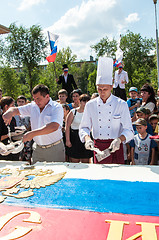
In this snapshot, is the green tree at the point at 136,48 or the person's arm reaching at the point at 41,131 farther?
the green tree at the point at 136,48

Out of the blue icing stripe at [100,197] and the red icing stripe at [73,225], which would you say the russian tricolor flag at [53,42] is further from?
the red icing stripe at [73,225]

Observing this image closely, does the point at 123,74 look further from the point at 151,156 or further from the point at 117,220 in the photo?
the point at 117,220

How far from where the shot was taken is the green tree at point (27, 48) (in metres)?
24.3

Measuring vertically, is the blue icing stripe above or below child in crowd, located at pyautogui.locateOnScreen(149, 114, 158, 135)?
below

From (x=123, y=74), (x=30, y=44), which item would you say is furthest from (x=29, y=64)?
(x=123, y=74)

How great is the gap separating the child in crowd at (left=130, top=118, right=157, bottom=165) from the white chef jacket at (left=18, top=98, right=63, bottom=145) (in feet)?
4.39

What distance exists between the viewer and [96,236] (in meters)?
1.01

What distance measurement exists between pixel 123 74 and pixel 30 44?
2015cm

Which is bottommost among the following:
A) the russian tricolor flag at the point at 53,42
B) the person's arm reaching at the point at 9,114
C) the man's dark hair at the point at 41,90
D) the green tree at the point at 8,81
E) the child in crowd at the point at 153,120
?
the child in crowd at the point at 153,120

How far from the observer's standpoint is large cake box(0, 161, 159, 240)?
105cm

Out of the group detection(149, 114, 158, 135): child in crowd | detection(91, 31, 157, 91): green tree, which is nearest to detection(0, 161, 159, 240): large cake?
detection(149, 114, 158, 135): child in crowd

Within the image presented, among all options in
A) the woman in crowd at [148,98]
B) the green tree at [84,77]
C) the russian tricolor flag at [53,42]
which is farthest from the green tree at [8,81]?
the green tree at [84,77]

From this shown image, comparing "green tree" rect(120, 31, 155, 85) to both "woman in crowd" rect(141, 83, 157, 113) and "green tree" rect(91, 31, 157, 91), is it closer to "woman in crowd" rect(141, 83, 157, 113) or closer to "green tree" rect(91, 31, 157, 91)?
"green tree" rect(91, 31, 157, 91)

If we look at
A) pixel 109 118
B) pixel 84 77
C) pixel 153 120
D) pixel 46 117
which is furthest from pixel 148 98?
pixel 84 77
